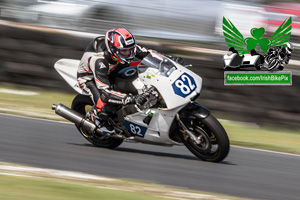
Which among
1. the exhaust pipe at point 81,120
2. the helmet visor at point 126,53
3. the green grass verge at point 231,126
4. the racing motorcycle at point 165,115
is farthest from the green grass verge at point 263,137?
the helmet visor at point 126,53

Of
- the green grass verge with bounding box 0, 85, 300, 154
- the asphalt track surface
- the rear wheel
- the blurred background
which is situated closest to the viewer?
the asphalt track surface

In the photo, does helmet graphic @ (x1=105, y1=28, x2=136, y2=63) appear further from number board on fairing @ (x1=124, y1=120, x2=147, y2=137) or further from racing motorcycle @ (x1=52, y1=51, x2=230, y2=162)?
number board on fairing @ (x1=124, y1=120, x2=147, y2=137)

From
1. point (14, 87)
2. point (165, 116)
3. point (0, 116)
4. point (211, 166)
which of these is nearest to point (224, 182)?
point (211, 166)

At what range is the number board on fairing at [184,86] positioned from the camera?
663 cm

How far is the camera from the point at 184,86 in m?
6.66

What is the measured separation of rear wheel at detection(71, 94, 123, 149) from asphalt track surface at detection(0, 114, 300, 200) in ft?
0.36

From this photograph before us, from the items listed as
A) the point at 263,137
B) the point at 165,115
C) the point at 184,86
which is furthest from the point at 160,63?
the point at 263,137

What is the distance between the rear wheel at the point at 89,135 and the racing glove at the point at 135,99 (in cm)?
88

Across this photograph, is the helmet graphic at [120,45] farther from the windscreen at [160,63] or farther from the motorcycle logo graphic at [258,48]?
the motorcycle logo graphic at [258,48]

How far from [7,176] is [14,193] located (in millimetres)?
702

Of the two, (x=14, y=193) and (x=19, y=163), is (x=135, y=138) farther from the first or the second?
(x=14, y=193)

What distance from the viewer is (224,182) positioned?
246 inches

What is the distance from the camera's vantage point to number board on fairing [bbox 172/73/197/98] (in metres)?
6.63

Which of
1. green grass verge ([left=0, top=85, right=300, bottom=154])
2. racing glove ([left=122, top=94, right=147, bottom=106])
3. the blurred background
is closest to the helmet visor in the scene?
racing glove ([left=122, top=94, right=147, bottom=106])
